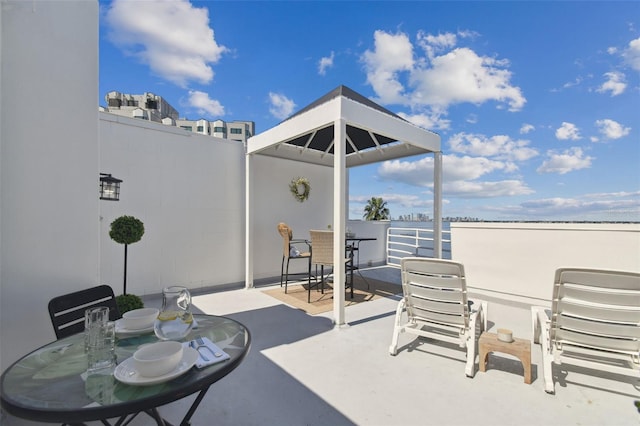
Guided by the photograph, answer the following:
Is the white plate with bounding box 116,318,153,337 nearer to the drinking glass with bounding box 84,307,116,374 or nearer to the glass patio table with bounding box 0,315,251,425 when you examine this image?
the glass patio table with bounding box 0,315,251,425

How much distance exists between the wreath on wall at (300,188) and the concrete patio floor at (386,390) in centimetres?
371

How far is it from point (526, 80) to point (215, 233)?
925 centimetres

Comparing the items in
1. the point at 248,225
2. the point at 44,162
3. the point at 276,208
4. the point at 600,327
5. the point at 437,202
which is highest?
the point at 44,162

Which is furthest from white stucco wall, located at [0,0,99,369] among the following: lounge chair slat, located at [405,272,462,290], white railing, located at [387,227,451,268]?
white railing, located at [387,227,451,268]

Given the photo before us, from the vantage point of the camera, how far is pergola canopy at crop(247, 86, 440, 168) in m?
3.71

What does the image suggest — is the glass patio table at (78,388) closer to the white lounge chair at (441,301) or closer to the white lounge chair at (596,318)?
the white lounge chair at (441,301)

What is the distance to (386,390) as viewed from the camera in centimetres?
216

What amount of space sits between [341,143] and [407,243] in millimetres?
5101

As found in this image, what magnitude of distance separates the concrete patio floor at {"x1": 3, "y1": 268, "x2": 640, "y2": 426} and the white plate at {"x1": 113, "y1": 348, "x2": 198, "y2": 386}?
99 cm

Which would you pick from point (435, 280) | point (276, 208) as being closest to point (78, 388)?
point (435, 280)

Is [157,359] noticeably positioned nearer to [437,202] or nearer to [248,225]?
[248,225]

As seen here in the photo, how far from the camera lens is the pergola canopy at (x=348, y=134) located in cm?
371

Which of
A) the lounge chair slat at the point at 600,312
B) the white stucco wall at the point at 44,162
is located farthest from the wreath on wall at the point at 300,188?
the lounge chair slat at the point at 600,312

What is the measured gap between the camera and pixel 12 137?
1.84 metres
